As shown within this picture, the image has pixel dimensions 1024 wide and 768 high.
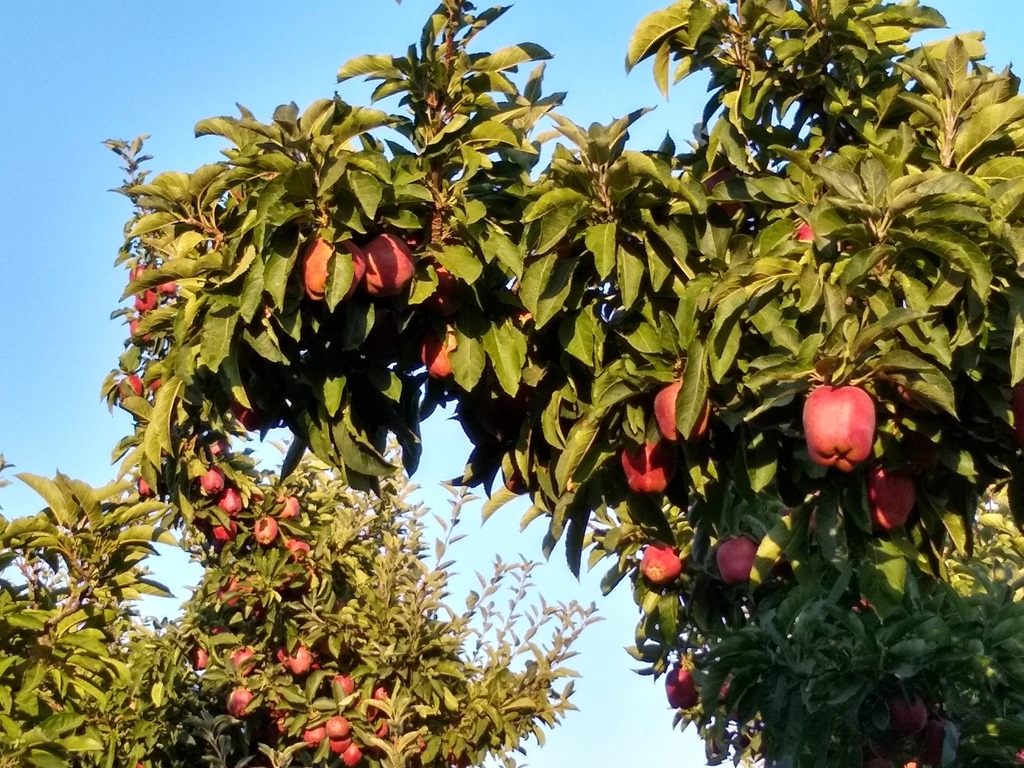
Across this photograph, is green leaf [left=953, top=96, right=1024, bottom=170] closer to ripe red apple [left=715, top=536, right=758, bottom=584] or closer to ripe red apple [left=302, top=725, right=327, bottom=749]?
ripe red apple [left=715, top=536, right=758, bottom=584]

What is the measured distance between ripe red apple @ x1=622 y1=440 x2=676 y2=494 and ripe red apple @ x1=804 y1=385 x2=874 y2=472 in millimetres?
435

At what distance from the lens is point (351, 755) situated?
22.5ft

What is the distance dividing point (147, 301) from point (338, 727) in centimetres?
255

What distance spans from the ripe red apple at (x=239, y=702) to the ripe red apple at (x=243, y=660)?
15 centimetres

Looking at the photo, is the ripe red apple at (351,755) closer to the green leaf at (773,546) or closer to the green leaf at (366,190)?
the green leaf at (773,546)

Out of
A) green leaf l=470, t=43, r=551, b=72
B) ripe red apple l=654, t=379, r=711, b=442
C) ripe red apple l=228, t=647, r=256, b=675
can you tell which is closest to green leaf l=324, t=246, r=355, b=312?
green leaf l=470, t=43, r=551, b=72

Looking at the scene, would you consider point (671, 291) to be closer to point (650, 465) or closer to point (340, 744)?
point (650, 465)

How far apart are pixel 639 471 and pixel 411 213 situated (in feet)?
2.67

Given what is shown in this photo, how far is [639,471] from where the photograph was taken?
301 cm

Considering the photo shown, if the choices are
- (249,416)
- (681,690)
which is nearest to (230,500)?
(681,690)

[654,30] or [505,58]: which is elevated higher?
[654,30]

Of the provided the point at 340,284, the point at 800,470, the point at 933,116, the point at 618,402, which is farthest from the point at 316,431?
the point at 933,116

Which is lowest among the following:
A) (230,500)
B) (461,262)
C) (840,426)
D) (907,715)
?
(907,715)

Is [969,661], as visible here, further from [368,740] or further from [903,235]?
[368,740]
